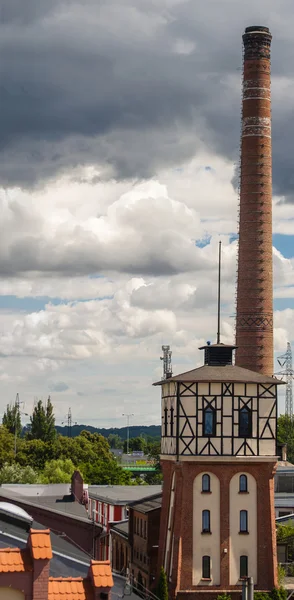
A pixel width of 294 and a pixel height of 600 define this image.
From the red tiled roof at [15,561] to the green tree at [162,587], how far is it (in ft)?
121

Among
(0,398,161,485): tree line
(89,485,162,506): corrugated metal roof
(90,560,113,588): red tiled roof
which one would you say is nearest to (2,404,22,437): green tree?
(0,398,161,485): tree line

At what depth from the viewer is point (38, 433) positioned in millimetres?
175375

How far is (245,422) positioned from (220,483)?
4345 mm

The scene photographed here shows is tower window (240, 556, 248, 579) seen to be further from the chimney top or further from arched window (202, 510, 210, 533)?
the chimney top

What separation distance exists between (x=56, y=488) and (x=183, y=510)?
41.7 m

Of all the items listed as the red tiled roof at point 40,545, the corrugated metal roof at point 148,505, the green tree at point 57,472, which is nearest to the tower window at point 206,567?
the corrugated metal roof at point 148,505

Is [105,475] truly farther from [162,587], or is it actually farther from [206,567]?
[162,587]

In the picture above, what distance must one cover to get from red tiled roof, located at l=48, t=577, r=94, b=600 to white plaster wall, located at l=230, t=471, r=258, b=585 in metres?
37.9

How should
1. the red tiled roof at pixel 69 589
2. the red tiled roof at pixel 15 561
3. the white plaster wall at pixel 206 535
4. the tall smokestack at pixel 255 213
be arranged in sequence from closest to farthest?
the red tiled roof at pixel 15 561, the red tiled roof at pixel 69 589, the white plaster wall at pixel 206 535, the tall smokestack at pixel 255 213

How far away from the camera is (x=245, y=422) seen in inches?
2776

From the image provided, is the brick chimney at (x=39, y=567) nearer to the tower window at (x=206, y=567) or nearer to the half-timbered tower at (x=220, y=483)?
the half-timbered tower at (x=220, y=483)

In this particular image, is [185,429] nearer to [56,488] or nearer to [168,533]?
[168,533]

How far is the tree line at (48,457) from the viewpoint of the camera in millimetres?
142250

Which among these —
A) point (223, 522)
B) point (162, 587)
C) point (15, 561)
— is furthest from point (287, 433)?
point (15, 561)
